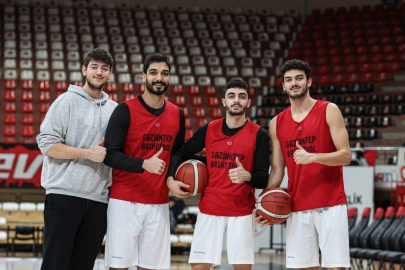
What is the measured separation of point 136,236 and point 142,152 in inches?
25.5

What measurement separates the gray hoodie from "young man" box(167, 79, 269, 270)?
23.9 inches

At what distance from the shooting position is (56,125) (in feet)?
14.9

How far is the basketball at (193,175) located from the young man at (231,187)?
55 mm

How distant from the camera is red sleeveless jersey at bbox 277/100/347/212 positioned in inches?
187

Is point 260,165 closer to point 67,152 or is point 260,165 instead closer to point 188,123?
point 67,152

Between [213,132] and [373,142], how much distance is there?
498 inches

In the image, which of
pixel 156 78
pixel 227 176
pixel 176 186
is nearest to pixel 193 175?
pixel 176 186

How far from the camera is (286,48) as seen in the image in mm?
22422

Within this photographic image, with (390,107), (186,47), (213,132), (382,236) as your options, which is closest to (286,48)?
(186,47)

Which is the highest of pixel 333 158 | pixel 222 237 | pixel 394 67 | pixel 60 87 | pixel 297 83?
pixel 394 67

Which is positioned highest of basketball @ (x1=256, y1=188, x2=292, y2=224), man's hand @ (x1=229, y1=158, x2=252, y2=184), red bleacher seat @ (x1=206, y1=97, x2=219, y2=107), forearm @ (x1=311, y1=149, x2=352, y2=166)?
red bleacher seat @ (x1=206, y1=97, x2=219, y2=107)

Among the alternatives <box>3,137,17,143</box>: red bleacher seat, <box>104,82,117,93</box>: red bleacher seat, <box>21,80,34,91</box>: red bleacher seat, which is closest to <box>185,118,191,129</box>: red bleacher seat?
<box>104,82,117,93</box>: red bleacher seat

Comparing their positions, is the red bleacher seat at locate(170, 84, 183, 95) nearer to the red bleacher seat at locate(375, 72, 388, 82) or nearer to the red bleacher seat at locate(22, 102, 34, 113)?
the red bleacher seat at locate(22, 102, 34, 113)

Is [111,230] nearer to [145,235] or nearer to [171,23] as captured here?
[145,235]
